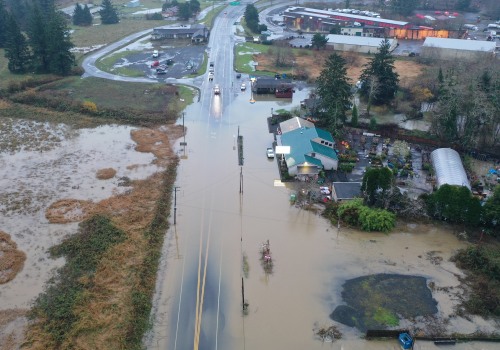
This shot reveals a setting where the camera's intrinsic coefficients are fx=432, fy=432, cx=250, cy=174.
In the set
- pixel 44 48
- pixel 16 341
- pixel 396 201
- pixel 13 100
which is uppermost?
pixel 44 48

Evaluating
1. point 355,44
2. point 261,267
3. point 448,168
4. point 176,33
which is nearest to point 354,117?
point 448,168

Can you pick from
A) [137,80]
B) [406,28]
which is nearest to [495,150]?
[137,80]

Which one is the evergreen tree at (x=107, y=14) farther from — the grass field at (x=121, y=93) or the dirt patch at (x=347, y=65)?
the dirt patch at (x=347, y=65)

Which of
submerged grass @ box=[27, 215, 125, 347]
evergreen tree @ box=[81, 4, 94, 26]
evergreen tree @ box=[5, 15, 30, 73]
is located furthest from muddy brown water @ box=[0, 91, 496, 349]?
evergreen tree @ box=[81, 4, 94, 26]

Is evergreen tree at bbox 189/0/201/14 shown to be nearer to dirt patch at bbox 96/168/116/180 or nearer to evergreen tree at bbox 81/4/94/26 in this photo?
evergreen tree at bbox 81/4/94/26

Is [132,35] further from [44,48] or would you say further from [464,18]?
[464,18]

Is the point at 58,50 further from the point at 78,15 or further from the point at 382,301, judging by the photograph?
the point at 382,301
